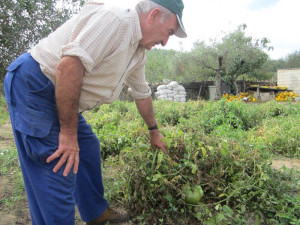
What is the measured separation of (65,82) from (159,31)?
67 cm

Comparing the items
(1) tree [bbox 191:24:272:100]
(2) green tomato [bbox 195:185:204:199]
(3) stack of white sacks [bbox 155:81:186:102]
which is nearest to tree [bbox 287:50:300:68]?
(1) tree [bbox 191:24:272:100]

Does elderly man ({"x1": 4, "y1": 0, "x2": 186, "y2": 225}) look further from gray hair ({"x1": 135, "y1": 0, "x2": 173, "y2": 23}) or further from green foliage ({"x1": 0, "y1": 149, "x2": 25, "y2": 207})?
green foliage ({"x1": 0, "y1": 149, "x2": 25, "y2": 207})

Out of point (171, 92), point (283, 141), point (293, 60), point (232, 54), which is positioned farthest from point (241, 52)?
point (293, 60)

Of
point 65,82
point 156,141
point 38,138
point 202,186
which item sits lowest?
point 202,186

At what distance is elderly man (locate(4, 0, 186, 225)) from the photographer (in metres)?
1.37

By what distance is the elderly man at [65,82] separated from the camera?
1368 mm

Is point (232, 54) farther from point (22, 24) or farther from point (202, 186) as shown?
point (202, 186)

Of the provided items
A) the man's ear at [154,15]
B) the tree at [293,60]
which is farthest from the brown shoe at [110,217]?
the tree at [293,60]

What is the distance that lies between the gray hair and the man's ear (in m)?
0.02

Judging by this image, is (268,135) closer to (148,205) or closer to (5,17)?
(148,205)

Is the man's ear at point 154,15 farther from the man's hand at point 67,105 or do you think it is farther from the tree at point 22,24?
the tree at point 22,24

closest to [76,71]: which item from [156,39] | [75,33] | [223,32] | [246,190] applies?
[75,33]

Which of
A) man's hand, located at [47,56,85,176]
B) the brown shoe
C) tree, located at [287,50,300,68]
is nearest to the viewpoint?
man's hand, located at [47,56,85,176]

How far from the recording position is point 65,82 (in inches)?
52.7
